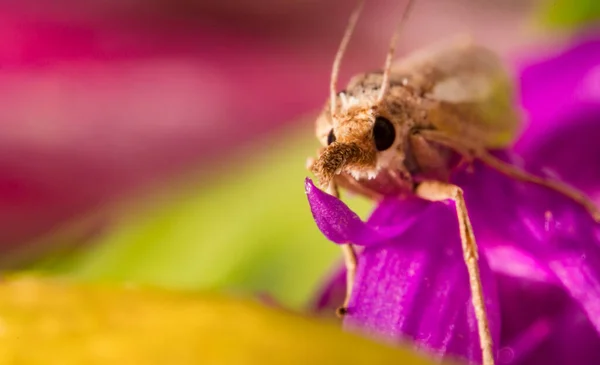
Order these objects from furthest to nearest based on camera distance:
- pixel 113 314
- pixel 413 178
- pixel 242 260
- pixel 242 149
→ pixel 242 149, pixel 242 260, pixel 413 178, pixel 113 314

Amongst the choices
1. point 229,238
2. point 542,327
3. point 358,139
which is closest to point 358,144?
point 358,139

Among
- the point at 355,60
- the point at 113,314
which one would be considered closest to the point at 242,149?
the point at 355,60

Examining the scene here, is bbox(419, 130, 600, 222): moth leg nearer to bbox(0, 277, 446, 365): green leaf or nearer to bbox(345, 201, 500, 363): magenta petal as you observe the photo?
bbox(345, 201, 500, 363): magenta petal

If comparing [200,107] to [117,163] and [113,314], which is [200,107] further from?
[113,314]

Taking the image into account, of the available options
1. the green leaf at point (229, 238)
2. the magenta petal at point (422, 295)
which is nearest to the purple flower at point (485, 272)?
the magenta petal at point (422, 295)

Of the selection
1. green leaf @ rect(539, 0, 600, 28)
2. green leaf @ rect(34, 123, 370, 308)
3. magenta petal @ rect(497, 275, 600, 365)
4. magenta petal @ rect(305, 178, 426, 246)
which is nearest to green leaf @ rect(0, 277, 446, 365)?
magenta petal @ rect(305, 178, 426, 246)

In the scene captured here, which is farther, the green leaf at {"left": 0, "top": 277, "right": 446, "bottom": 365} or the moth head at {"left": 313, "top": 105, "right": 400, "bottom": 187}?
the moth head at {"left": 313, "top": 105, "right": 400, "bottom": 187}

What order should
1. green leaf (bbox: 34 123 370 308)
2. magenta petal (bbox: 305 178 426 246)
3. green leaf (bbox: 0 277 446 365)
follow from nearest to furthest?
green leaf (bbox: 0 277 446 365) → magenta petal (bbox: 305 178 426 246) → green leaf (bbox: 34 123 370 308)
